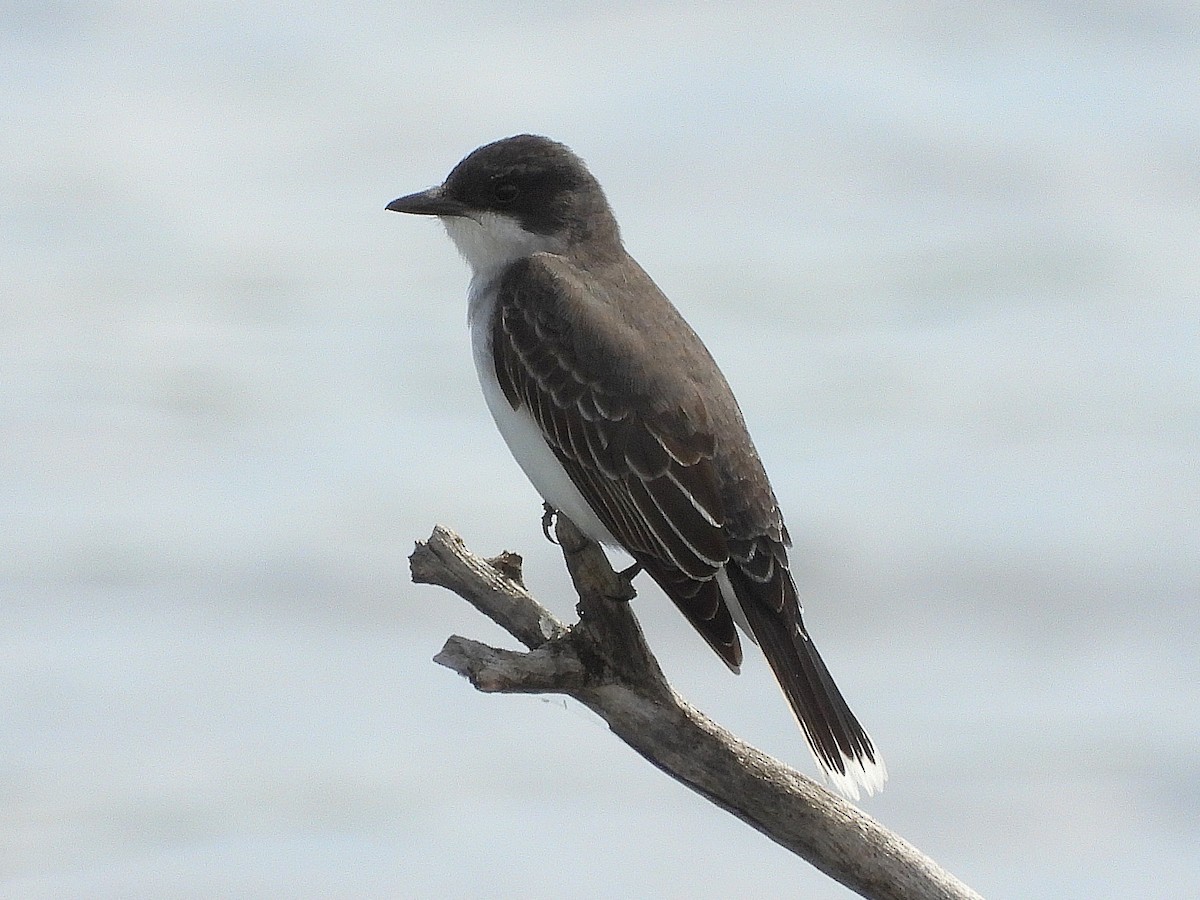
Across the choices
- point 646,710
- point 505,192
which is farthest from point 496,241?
point 646,710

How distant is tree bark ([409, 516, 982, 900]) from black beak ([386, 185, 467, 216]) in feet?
6.67

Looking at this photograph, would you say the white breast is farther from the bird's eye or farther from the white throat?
the bird's eye

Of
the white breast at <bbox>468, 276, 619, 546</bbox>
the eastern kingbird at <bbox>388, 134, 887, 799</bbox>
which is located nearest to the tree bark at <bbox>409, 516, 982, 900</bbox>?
the eastern kingbird at <bbox>388, 134, 887, 799</bbox>

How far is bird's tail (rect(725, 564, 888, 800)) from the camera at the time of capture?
5.70 meters

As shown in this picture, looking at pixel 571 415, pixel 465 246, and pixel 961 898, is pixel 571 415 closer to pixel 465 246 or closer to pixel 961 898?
pixel 465 246

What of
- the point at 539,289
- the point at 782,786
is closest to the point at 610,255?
the point at 539,289

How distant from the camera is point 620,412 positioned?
244 inches

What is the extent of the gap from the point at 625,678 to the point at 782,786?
1.89 feet

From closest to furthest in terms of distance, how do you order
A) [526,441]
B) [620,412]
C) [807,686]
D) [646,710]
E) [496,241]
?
[646,710], [807,686], [620,412], [526,441], [496,241]

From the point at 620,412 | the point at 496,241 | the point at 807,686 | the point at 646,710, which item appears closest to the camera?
the point at 646,710

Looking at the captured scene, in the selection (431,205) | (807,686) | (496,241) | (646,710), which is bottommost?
(646,710)

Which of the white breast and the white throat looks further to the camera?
the white throat

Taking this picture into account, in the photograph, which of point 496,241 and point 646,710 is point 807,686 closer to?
point 646,710

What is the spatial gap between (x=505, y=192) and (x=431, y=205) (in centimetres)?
29
